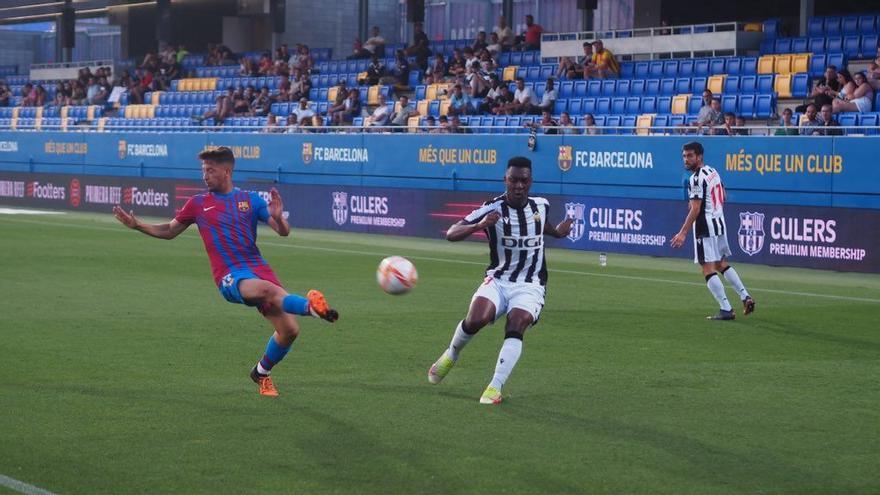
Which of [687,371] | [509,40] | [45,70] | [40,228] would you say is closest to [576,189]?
[509,40]

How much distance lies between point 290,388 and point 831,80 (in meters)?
16.3

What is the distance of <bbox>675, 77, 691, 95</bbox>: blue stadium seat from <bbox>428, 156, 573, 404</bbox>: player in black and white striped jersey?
18714 millimetres

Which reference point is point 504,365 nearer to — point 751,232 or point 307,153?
point 751,232

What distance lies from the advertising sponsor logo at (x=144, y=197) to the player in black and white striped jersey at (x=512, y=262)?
90.8 ft

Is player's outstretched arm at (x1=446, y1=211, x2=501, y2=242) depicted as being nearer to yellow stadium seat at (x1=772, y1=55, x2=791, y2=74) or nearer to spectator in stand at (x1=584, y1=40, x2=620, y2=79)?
yellow stadium seat at (x1=772, y1=55, x2=791, y2=74)

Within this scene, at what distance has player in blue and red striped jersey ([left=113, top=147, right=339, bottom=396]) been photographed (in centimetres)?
950

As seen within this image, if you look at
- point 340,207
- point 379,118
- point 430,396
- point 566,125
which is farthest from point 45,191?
point 430,396

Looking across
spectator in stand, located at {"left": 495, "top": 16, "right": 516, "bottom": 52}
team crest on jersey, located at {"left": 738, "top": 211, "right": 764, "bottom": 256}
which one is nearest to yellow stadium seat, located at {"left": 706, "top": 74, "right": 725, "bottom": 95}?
team crest on jersey, located at {"left": 738, "top": 211, "right": 764, "bottom": 256}

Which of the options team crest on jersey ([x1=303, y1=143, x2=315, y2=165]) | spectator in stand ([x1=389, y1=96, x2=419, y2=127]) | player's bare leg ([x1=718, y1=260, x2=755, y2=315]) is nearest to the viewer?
player's bare leg ([x1=718, y1=260, x2=755, y2=315])

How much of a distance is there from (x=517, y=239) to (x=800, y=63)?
18290 mm

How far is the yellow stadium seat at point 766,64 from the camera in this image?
26875 millimetres

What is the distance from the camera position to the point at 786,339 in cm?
1326

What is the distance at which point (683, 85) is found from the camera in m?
28.0

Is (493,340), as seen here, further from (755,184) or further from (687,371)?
(755,184)
